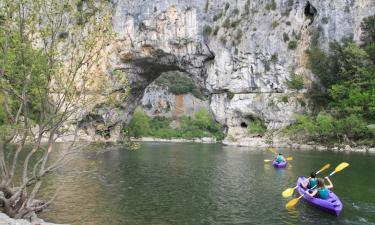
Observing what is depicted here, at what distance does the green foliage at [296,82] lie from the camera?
50.1 meters

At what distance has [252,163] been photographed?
31031mm

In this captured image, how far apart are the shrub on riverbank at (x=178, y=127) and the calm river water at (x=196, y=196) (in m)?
60.0

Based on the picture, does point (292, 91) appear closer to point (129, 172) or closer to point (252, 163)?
point (252, 163)

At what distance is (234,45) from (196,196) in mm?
38638

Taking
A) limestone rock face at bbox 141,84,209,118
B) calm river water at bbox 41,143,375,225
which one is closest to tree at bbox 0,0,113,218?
calm river water at bbox 41,143,375,225

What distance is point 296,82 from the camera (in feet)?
165

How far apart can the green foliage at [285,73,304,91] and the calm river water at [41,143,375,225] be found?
2353 cm

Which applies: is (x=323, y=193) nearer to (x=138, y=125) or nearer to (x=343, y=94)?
(x=343, y=94)

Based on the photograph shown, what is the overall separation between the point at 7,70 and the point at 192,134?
8351 cm

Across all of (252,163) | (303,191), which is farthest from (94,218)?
(252,163)

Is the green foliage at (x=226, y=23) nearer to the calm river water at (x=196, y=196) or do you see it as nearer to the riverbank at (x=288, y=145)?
the riverbank at (x=288, y=145)

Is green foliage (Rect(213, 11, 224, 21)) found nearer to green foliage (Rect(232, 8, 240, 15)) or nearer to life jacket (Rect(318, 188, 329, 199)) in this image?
green foliage (Rect(232, 8, 240, 15))

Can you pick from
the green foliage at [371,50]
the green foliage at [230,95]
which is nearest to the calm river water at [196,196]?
the green foliage at [371,50]

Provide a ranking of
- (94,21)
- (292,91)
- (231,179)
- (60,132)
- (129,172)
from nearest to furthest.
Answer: (94,21)
(60,132)
(231,179)
(129,172)
(292,91)
